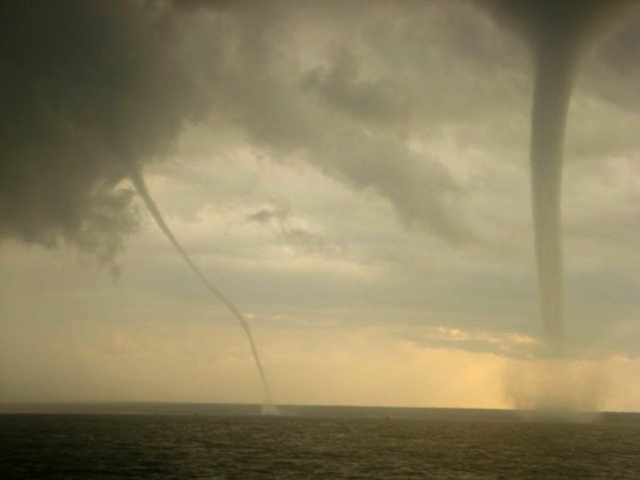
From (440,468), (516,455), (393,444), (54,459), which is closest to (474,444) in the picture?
(393,444)

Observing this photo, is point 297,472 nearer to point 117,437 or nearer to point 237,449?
point 237,449

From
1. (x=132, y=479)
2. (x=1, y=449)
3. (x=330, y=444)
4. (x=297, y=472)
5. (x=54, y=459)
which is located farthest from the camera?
(x=330, y=444)

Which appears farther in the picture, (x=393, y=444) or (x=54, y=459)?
(x=393, y=444)

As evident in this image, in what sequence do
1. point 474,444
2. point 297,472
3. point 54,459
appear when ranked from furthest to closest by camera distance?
1. point 474,444
2. point 54,459
3. point 297,472

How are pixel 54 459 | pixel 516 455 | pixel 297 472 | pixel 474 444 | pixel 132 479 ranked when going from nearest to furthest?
pixel 132 479
pixel 297 472
pixel 54 459
pixel 516 455
pixel 474 444

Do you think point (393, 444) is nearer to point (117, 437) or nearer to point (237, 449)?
point (237, 449)

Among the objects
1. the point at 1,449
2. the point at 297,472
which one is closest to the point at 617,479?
the point at 297,472

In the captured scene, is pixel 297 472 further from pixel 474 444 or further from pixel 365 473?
pixel 474 444

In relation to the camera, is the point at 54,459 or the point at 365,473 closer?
the point at 365,473

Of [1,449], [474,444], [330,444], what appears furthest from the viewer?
[474,444]
